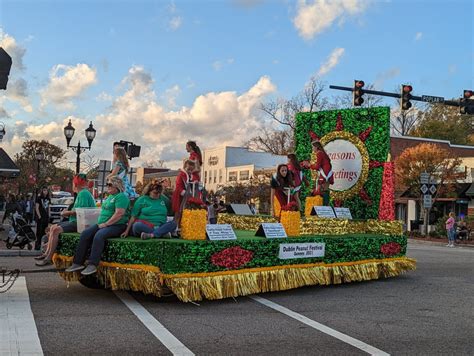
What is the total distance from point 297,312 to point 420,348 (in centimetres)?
221

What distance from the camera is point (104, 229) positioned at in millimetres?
8641

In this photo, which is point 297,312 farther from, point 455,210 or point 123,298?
point 455,210

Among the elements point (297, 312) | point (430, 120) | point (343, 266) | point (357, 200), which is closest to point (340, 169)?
point (357, 200)

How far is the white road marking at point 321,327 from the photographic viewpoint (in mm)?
6156

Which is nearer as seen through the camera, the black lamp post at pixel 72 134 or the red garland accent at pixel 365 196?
the red garland accent at pixel 365 196

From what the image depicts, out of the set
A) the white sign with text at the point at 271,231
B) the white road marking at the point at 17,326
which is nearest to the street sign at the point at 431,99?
the white sign with text at the point at 271,231

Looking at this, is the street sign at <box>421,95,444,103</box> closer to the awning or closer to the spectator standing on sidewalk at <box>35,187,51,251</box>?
the spectator standing on sidewalk at <box>35,187,51,251</box>

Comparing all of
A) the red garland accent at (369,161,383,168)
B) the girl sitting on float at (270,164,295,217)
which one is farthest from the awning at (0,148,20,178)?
the red garland accent at (369,161,383,168)

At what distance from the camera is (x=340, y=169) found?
45.2 feet

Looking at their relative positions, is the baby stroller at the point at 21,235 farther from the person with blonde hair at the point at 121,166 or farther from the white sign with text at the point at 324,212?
the white sign with text at the point at 324,212

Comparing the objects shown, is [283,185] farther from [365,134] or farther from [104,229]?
[104,229]

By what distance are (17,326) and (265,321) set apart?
118 inches

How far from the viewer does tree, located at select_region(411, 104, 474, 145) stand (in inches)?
2419

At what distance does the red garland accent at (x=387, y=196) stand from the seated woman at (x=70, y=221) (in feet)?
21.5
